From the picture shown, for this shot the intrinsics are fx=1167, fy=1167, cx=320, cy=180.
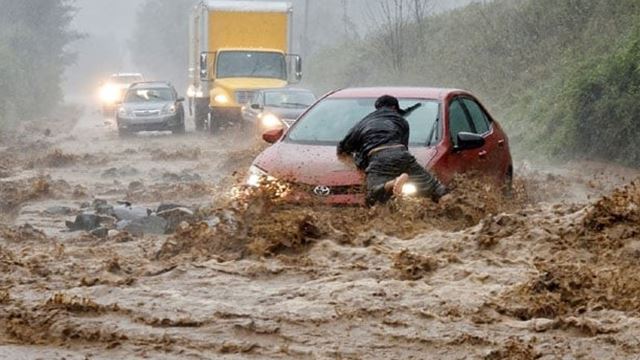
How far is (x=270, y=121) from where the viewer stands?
23969 mm

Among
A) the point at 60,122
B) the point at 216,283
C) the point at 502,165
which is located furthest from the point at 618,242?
the point at 60,122

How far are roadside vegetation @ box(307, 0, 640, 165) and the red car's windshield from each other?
9.08 m

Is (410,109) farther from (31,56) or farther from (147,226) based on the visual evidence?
(31,56)

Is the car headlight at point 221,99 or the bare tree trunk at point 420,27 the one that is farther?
the bare tree trunk at point 420,27

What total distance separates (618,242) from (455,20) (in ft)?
110

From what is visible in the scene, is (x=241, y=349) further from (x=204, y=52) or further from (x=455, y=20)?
(x=455, y=20)

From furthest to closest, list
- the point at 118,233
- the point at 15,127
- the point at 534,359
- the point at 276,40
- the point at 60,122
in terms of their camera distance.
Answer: the point at 60,122 → the point at 15,127 → the point at 276,40 → the point at 118,233 → the point at 534,359

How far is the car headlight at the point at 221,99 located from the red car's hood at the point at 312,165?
63.3 ft

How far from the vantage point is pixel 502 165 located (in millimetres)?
11875

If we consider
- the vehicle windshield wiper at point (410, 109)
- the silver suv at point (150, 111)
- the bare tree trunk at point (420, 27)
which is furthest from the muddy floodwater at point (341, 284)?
the bare tree trunk at point (420, 27)

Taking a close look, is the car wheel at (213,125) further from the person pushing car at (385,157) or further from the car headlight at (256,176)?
the person pushing car at (385,157)

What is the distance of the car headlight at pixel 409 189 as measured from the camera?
9.51 metres

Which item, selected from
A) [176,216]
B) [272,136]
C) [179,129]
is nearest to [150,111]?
[179,129]

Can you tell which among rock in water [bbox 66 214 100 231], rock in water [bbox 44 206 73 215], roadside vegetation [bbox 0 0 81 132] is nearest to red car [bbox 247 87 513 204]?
rock in water [bbox 66 214 100 231]
